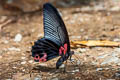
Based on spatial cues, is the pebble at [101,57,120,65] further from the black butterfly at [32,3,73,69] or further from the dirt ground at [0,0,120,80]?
the black butterfly at [32,3,73,69]

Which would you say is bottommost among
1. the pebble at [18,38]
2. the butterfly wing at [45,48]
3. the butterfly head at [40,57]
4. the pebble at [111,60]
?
the pebble at [111,60]

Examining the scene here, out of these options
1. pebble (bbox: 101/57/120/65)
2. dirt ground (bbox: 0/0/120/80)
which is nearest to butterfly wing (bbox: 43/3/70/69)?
dirt ground (bbox: 0/0/120/80)

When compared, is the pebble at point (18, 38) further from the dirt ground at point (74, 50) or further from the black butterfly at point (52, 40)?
the black butterfly at point (52, 40)

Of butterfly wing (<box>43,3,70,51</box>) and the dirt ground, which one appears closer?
butterfly wing (<box>43,3,70,51</box>)

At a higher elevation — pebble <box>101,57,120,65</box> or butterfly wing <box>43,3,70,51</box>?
butterfly wing <box>43,3,70,51</box>

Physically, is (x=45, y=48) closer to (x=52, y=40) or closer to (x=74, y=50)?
(x=52, y=40)

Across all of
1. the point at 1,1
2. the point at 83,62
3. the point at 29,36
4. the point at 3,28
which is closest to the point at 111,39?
the point at 83,62

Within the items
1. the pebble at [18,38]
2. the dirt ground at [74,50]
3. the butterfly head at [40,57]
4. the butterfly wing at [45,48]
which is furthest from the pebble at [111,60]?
the pebble at [18,38]

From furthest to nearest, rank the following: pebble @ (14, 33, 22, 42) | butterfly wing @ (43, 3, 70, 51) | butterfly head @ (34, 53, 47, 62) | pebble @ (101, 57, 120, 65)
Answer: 1. pebble @ (14, 33, 22, 42)
2. pebble @ (101, 57, 120, 65)
3. butterfly head @ (34, 53, 47, 62)
4. butterfly wing @ (43, 3, 70, 51)

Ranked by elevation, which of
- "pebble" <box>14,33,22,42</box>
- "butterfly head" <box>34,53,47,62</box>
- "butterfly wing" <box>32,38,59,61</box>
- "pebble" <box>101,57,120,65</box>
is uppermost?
"pebble" <box>14,33,22,42</box>
